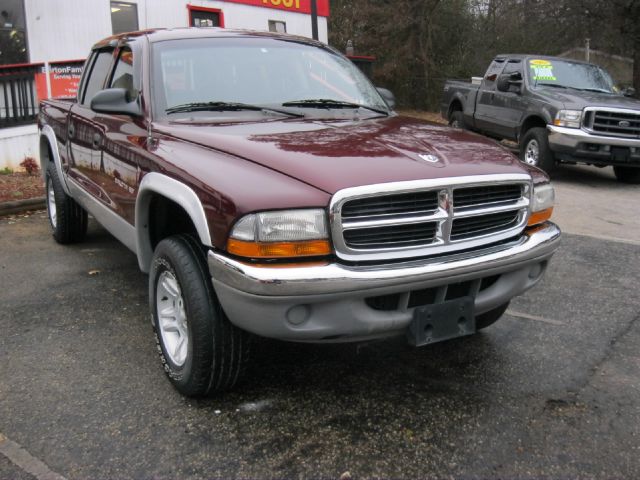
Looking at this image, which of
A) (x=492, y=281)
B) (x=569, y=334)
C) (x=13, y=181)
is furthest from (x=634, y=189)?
(x=13, y=181)

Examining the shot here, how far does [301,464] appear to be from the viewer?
2531 mm

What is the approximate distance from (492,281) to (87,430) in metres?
1.97

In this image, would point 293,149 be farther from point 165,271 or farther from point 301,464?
point 301,464

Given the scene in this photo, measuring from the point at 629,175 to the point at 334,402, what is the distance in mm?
A: 8605

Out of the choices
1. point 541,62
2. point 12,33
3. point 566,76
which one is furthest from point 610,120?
point 12,33

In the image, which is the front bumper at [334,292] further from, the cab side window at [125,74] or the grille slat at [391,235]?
the cab side window at [125,74]

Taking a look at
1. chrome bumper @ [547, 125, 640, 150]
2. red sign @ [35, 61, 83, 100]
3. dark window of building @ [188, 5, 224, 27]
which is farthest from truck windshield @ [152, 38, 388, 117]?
dark window of building @ [188, 5, 224, 27]

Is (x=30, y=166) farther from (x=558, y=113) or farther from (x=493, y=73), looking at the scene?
(x=493, y=73)

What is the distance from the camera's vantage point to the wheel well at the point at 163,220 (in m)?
3.31

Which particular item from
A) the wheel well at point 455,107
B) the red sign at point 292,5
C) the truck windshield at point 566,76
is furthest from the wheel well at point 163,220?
the red sign at point 292,5

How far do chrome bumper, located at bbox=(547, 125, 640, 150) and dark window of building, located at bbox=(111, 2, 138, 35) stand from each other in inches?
336

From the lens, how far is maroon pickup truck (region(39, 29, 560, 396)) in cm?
249

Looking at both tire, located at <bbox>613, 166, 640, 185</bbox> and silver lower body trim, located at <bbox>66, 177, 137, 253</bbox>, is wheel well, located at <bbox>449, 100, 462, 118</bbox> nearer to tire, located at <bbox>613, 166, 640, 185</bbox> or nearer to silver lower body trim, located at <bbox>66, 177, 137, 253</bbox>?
tire, located at <bbox>613, 166, 640, 185</bbox>

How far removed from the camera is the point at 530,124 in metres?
10.2
